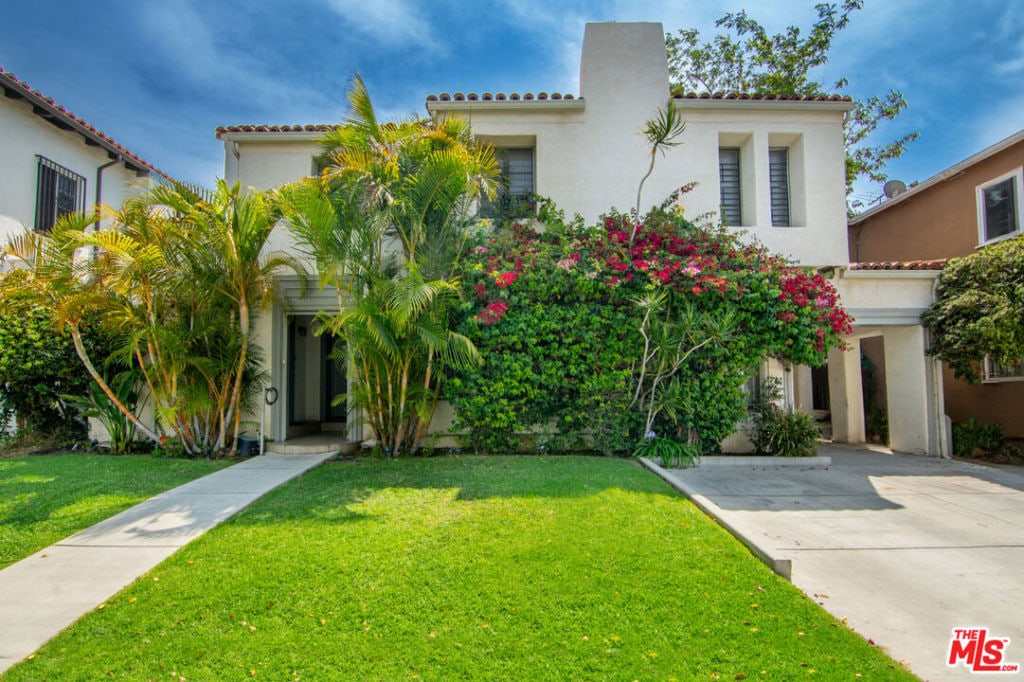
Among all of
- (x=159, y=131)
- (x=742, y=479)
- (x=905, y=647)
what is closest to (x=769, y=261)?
(x=742, y=479)

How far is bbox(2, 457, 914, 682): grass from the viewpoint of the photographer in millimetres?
3002

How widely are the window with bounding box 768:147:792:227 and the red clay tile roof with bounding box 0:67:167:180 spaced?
11839mm

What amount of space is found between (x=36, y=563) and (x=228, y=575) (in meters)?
1.93

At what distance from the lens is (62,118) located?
1102 centimetres

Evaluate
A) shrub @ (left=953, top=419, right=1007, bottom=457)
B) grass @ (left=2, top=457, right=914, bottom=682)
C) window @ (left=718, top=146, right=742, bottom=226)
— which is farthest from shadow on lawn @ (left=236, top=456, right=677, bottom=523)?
shrub @ (left=953, top=419, right=1007, bottom=457)

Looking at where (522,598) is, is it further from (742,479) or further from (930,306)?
(930,306)

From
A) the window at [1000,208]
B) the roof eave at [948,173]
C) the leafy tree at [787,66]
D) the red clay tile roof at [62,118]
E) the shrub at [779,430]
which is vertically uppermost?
the leafy tree at [787,66]

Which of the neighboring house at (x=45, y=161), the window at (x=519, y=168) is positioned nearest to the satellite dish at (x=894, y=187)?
the window at (x=519, y=168)

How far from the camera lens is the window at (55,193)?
11.1 meters

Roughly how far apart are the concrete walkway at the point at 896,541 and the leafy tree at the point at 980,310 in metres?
2.23

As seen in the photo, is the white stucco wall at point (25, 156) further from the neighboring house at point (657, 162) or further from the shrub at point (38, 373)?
the neighboring house at point (657, 162)

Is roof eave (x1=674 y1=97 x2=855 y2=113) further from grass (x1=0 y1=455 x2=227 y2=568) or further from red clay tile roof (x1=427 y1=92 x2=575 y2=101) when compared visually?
grass (x1=0 y1=455 x2=227 y2=568)

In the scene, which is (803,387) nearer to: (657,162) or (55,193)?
(657,162)

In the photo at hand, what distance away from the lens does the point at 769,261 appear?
8828 mm
